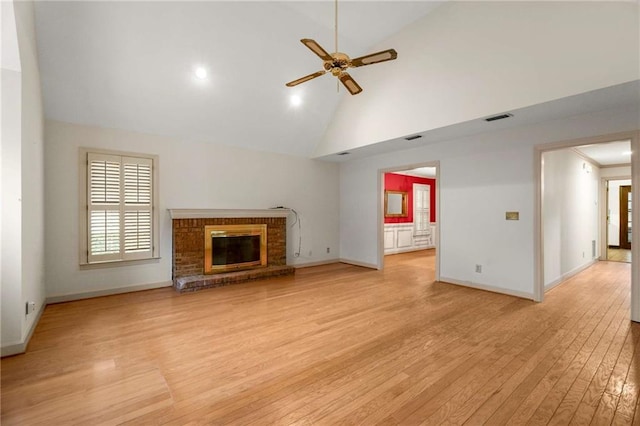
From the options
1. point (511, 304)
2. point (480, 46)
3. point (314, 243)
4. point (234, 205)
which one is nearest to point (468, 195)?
point (511, 304)

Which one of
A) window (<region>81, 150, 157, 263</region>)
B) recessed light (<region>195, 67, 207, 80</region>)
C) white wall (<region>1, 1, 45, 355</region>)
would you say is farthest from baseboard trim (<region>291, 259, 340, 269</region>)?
white wall (<region>1, 1, 45, 355</region>)

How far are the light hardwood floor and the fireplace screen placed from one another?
110cm

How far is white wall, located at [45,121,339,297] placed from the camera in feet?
13.1

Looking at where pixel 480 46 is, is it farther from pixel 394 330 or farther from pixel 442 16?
pixel 394 330

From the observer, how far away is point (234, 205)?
18.4 ft

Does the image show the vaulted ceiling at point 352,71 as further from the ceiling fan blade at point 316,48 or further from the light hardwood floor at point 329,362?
the light hardwood floor at point 329,362

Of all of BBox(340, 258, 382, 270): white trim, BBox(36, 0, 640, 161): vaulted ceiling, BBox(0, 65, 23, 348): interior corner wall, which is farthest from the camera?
BBox(340, 258, 382, 270): white trim

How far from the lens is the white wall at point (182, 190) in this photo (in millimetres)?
3992

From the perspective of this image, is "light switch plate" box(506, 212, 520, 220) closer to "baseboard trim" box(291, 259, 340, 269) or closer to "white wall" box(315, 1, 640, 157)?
"white wall" box(315, 1, 640, 157)

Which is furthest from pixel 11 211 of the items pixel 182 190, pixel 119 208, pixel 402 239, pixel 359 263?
pixel 402 239

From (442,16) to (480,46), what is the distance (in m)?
0.78

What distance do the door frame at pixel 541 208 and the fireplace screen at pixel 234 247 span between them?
4.53 m

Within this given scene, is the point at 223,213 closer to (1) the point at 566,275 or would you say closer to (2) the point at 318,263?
(2) the point at 318,263

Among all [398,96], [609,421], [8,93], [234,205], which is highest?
[398,96]
